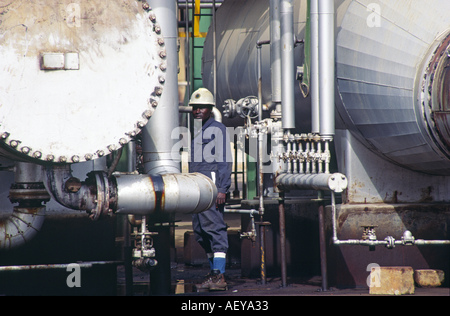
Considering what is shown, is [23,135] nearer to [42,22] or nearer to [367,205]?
[42,22]

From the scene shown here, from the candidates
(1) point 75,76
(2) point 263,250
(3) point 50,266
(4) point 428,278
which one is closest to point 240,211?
(2) point 263,250

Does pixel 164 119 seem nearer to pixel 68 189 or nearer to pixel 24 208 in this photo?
pixel 68 189

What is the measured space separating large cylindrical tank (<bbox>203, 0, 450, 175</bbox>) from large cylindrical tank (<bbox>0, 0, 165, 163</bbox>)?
5.93ft

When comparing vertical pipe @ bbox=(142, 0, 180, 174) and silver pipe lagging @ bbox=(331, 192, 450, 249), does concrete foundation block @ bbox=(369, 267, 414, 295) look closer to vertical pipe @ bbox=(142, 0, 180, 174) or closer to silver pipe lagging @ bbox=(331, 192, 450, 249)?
silver pipe lagging @ bbox=(331, 192, 450, 249)

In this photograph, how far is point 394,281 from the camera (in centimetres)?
609

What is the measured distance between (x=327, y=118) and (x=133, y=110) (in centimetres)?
180

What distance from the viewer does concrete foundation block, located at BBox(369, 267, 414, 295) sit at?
6094mm

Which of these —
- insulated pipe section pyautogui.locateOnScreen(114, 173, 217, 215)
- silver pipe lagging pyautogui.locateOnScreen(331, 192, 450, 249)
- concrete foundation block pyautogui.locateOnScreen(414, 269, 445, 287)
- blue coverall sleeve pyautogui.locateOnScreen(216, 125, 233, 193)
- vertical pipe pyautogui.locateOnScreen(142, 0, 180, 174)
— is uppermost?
vertical pipe pyautogui.locateOnScreen(142, 0, 180, 174)

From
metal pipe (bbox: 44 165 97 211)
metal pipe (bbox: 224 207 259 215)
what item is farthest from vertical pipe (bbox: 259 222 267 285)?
metal pipe (bbox: 44 165 97 211)

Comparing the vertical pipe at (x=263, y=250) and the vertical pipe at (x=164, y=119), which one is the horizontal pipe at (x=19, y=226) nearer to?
the vertical pipe at (x=164, y=119)

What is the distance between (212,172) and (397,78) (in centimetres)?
191

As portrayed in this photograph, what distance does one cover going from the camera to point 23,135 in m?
5.15

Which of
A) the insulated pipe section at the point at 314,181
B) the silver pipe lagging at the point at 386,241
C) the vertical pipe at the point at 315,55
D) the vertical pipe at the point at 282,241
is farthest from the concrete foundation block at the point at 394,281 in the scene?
the vertical pipe at the point at 315,55

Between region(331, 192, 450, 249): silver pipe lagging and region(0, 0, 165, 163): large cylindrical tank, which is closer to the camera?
region(0, 0, 165, 163): large cylindrical tank
